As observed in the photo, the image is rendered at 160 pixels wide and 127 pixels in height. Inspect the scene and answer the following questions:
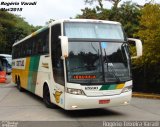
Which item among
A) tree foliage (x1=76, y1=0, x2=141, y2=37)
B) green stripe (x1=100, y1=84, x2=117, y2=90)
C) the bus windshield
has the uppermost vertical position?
tree foliage (x1=76, y1=0, x2=141, y2=37)

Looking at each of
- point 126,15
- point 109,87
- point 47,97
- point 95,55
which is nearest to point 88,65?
point 95,55

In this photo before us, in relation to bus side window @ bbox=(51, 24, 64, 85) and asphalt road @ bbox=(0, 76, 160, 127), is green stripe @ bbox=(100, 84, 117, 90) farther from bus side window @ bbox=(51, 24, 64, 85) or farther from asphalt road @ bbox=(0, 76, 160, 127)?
bus side window @ bbox=(51, 24, 64, 85)

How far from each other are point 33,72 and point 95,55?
605 centimetres

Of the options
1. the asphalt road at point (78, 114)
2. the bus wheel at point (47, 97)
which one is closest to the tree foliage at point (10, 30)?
the bus wheel at point (47, 97)

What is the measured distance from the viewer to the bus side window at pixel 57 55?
12.3 meters

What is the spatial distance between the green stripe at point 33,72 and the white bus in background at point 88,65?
3.07 metres

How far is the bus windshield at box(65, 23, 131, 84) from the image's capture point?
11.7 metres

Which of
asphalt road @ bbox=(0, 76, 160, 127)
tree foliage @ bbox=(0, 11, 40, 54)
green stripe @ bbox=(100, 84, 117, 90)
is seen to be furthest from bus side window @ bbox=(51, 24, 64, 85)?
tree foliage @ bbox=(0, 11, 40, 54)

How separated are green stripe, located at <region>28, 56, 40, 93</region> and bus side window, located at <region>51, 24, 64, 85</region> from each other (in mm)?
2979

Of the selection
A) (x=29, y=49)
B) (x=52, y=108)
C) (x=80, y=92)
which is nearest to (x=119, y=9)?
(x=29, y=49)

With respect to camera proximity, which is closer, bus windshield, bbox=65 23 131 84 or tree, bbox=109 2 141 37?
bus windshield, bbox=65 23 131 84

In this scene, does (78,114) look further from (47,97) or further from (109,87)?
(47,97)

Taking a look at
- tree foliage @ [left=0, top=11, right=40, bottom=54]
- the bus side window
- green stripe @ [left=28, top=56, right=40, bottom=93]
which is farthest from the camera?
tree foliage @ [left=0, top=11, right=40, bottom=54]

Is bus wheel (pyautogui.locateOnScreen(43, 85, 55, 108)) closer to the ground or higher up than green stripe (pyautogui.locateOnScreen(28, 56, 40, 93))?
closer to the ground
